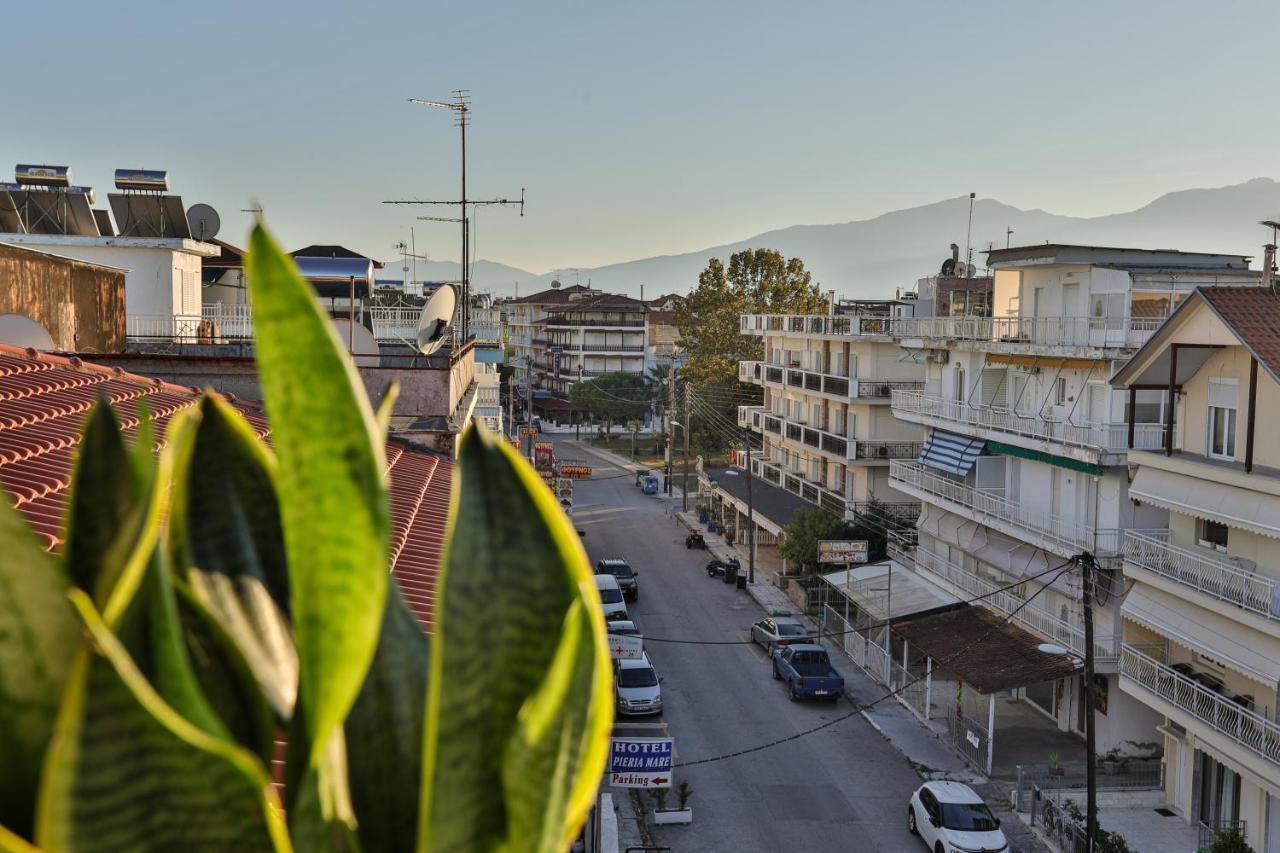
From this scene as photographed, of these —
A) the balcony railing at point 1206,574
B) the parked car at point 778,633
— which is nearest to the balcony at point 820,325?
the parked car at point 778,633

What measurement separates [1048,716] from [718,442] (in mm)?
38412

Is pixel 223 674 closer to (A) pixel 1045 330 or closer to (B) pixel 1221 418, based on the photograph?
(B) pixel 1221 418

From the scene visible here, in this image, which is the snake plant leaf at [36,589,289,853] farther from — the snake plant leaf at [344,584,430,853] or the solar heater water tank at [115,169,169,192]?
the solar heater water tank at [115,169,169,192]

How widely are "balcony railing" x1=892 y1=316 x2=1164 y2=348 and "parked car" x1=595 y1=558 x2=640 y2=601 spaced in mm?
10497

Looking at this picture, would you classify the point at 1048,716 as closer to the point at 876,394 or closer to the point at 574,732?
the point at 876,394

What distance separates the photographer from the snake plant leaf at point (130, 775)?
160 centimetres

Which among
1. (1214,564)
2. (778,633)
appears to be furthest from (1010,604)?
(1214,564)

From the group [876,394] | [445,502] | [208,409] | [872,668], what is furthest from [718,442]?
[208,409]

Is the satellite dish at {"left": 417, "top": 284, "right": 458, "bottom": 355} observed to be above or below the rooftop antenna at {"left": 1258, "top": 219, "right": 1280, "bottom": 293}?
below

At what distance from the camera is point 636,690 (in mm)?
25484

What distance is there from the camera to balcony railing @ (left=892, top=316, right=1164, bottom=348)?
2466 centimetres

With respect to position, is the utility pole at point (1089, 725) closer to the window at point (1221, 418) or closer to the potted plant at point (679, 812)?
the window at point (1221, 418)

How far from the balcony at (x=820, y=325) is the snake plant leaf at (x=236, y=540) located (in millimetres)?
37953

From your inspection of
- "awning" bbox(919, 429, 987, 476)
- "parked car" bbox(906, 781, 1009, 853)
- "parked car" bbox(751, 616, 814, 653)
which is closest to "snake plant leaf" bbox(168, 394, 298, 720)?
"parked car" bbox(906, 781, 1009, 853)
